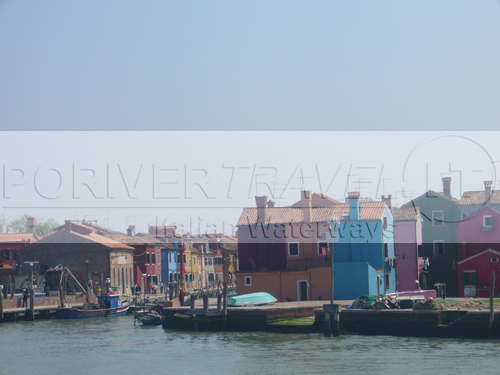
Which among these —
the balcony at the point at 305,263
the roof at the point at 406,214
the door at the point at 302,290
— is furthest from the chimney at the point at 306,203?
the roof at the point at 406,214

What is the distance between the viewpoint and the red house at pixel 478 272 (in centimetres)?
4709

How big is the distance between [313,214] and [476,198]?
19.9 meters

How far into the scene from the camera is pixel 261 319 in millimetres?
36125

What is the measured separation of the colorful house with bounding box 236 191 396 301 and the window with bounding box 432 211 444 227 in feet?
24.8

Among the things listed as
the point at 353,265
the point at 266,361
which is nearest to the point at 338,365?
the point at 266,361

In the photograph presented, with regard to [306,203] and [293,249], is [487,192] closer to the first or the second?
[306,203]

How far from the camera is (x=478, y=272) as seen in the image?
158ft

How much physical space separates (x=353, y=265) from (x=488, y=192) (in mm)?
21570

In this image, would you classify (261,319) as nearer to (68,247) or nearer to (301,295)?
(301,295)

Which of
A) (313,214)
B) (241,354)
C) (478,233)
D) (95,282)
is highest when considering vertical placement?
(313,214)

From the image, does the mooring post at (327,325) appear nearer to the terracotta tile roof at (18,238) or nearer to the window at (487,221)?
the window at (487,221)

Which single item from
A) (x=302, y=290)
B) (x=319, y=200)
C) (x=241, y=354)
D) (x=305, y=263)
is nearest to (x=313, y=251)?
(x=305, y=263)

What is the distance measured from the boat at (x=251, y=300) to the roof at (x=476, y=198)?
25.0m

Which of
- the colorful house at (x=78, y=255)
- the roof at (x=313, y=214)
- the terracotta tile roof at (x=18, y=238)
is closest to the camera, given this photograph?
the roof at (x=313, y=214)
